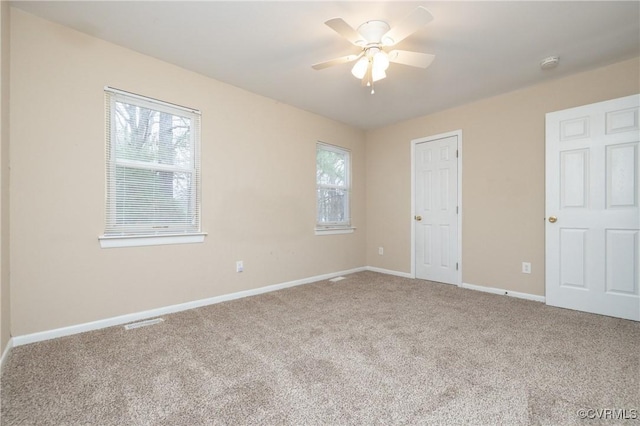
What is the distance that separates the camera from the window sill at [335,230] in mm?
4245

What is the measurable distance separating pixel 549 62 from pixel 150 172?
385 centimetres

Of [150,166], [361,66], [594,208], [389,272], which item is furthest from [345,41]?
[389,272]

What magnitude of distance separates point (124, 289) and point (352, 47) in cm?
291

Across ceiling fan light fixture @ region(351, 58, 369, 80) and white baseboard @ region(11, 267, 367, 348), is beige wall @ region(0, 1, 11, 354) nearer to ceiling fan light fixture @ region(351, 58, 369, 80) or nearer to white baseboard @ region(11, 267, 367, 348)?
white baseboard @ region(11, 267, 367, 348)

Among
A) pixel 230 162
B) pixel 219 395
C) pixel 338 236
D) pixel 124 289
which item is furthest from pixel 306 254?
pixel 219 395

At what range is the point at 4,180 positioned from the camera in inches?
75.5

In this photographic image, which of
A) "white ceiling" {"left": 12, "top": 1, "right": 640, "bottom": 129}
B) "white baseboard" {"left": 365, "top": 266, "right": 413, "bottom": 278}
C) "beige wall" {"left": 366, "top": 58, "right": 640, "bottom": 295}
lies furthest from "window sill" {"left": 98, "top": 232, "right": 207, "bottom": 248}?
"beige wall" {"left": 366, "top": 58, "right": 640, "bottom": 295}

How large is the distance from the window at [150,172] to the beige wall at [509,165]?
10.2ft

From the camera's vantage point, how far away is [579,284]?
2.89 m

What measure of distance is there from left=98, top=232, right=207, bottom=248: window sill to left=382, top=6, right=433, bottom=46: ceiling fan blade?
2.45 m

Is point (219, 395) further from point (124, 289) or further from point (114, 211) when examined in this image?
point (114, 211)

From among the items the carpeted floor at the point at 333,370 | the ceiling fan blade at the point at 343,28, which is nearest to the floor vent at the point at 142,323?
the carpeted floor at the point at 333,370

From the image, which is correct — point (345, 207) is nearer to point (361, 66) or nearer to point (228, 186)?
point (228, 186)

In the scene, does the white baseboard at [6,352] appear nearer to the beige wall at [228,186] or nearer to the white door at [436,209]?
the beige wall at [228,186]
